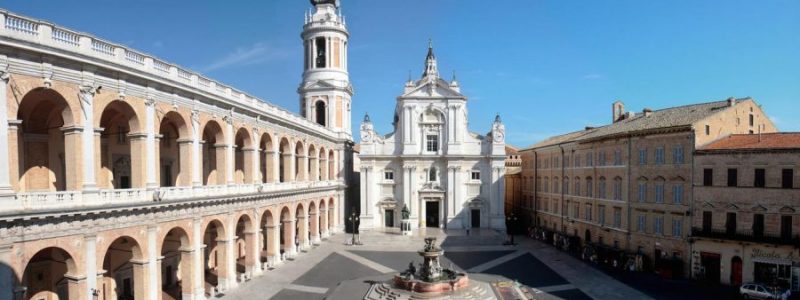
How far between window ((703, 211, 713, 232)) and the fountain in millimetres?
15944

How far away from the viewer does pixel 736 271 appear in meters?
29.0

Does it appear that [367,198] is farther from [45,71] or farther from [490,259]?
[45,71]

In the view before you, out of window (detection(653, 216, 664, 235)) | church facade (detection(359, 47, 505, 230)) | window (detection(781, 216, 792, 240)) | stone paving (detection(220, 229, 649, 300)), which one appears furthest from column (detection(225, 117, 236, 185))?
window (detection(781, 216, 792, 240))

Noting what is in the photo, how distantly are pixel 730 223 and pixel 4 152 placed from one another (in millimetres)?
36274

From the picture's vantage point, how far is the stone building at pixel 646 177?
31359 millimetres

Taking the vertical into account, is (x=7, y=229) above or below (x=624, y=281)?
above

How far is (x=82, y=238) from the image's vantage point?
60.5 ft

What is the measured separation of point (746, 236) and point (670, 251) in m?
4.77

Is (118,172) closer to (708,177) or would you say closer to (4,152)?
(4,152)

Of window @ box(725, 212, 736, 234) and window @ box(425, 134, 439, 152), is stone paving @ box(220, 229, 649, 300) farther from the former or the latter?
window @ box(425, 134, 439, 152)

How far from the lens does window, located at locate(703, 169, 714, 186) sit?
98.4ft

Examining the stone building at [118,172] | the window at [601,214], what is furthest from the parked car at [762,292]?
the stone building at [118,172]

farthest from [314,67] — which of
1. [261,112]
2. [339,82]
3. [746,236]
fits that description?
[746,236]

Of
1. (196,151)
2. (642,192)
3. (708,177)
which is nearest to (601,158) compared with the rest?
(642,192)
